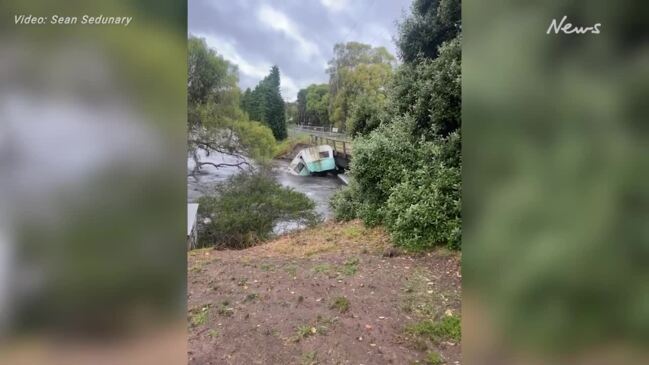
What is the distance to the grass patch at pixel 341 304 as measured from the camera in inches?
85.1

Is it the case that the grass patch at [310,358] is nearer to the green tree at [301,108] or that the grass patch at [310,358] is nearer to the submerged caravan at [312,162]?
the submerged caravan at [312,162]

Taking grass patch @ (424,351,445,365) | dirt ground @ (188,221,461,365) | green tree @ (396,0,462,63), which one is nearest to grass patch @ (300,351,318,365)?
dirt ground @ (188,221,461,365)

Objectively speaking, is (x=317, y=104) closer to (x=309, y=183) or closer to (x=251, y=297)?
(x=309, y=183)

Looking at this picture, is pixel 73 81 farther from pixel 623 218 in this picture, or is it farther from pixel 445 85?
pixel 623 218

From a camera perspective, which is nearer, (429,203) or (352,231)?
(429,203)

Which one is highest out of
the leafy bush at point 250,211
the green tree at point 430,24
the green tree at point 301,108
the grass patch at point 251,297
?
the green tree at point 430,24

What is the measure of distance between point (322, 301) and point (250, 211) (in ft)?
2.64

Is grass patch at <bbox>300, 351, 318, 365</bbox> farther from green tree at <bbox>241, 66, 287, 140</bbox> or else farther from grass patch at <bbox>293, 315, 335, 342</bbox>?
green tree at <bbox>241, 66, 287, 140</bbox>

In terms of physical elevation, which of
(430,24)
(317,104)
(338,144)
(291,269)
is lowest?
(291,269)

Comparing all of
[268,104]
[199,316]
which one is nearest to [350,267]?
[199,316]

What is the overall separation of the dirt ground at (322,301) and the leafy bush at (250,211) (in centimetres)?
10

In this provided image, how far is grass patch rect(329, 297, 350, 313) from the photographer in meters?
2.16

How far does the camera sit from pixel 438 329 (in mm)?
2004

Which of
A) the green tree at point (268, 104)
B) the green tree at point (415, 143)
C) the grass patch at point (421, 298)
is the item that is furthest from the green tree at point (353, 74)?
the grass patch at point (421, 298)
